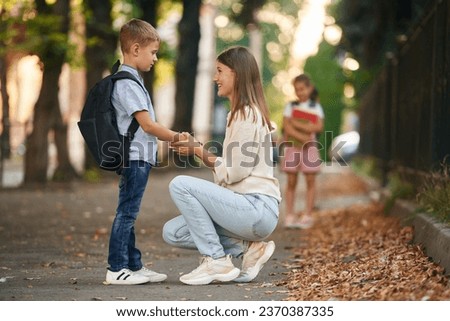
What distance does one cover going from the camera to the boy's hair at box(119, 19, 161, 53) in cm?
625

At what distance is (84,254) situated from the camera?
8398mm

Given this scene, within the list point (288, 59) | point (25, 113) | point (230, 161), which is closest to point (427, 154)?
point (230, 161)

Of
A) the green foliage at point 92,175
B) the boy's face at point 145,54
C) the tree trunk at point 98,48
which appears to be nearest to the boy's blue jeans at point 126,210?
the boy's face at point 145,54

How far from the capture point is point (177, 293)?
6.08 m

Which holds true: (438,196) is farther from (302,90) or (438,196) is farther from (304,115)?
(302,90)

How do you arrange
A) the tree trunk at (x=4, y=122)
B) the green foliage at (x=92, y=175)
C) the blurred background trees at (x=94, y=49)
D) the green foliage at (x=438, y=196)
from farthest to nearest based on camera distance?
1. the green foliage at (x=92, y=175)
2. the tree trunk at (x=4, y=122)
3. the blurred background trees at (x=94, y=49)
4. the green foliage at (x=438, y=196)

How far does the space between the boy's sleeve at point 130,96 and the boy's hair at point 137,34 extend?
24cm

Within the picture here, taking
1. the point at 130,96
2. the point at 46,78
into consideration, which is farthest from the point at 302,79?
the point at 46,78

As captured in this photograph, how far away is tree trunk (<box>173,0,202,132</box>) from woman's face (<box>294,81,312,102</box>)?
1599cm

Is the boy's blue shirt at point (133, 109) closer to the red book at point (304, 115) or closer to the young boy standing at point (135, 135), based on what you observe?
the young boy standing at point (135, 135)

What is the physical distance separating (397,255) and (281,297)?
157cm

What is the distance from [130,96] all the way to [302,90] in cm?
495

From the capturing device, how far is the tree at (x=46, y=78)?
1733cm

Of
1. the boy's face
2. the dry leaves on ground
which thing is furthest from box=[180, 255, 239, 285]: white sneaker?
the boy's face
